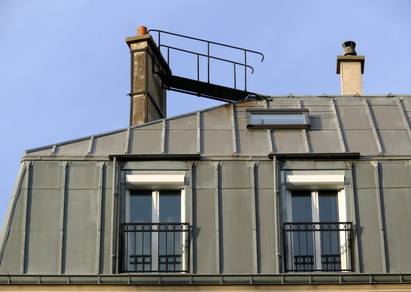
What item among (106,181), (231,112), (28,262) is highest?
(231,112)

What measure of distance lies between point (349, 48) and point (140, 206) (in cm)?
911

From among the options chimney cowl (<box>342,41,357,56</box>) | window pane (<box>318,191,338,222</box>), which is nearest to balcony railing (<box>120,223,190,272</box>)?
window pane (<box>318,191,338,222</box>)

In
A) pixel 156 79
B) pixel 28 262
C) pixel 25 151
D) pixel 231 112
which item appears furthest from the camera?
pixel 156 79

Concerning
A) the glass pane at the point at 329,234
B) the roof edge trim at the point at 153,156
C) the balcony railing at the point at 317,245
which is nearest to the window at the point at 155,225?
the roof edge trim at the point at 153,156

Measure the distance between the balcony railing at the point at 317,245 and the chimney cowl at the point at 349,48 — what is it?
8.19m

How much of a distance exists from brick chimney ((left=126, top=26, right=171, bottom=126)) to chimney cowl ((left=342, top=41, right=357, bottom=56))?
4621 millimetres

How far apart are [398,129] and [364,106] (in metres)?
1.35

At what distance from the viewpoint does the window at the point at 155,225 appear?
22734 millimetres

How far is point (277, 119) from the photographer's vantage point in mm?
25797

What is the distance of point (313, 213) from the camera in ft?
76.7

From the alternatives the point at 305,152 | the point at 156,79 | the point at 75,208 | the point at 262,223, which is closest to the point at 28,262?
the point at 75,208

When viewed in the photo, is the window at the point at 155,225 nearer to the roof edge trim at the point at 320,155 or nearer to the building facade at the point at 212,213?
the building facade at the point at 212,213

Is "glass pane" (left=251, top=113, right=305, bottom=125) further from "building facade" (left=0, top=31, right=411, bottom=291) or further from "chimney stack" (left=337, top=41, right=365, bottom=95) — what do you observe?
"chimney stack" (left=337, top=41, right=365, bottom=95)

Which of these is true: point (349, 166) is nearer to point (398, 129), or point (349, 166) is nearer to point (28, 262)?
point (398, 129)
